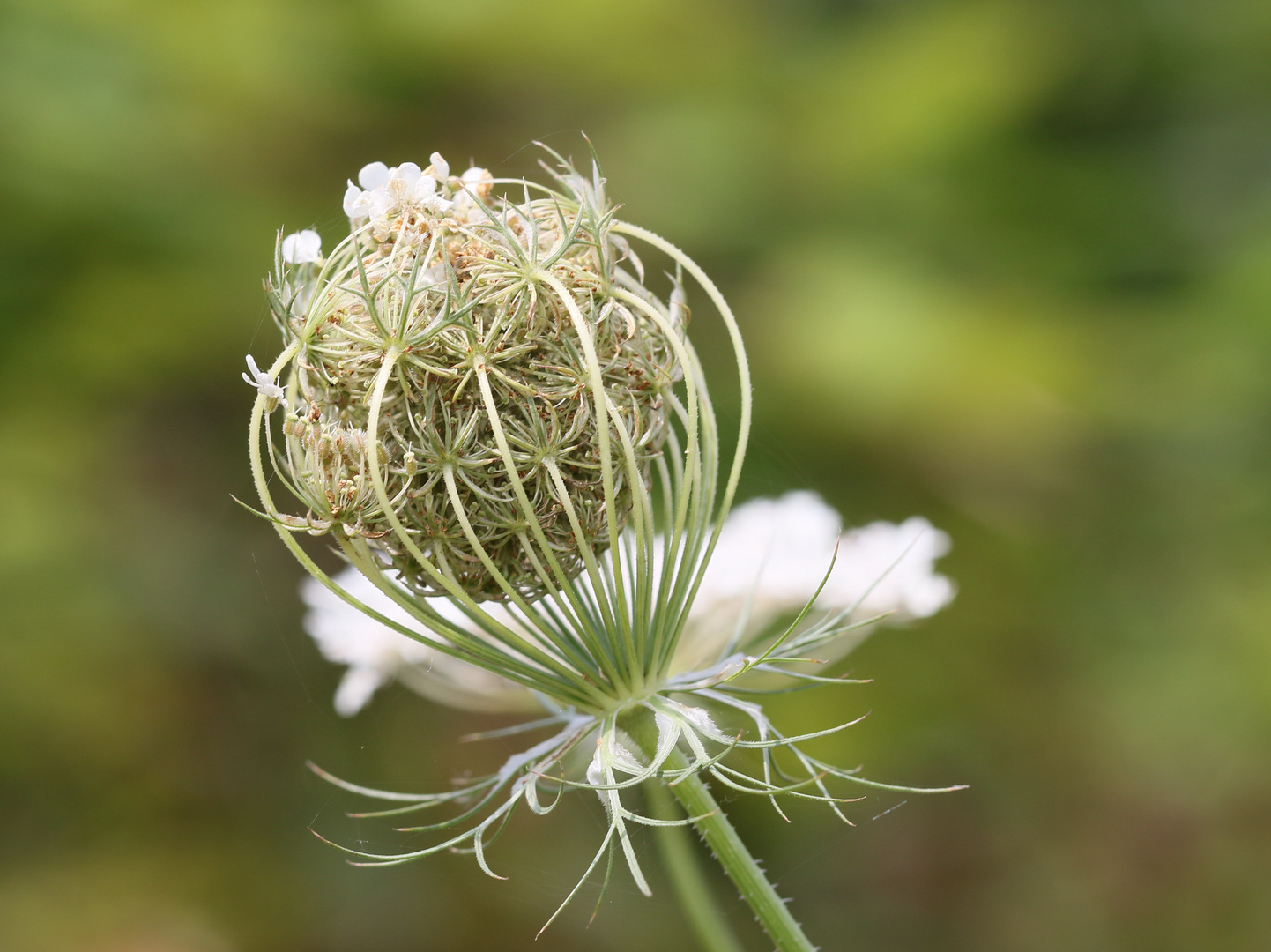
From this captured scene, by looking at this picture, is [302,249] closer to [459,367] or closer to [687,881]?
[459,367]

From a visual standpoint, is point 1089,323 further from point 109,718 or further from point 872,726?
point 109,718

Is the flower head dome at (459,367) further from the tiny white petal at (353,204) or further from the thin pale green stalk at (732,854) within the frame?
the thin pale green stalk at (732,854)

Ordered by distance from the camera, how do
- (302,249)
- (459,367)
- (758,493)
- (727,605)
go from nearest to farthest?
1. (459,367)
2. (302,249)
3. (727,605)
4. (758,493)

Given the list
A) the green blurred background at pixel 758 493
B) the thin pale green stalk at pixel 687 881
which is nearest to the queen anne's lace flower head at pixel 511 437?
the thin pale green stalk at pixel 687 881

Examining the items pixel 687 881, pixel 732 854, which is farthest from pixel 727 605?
pixel 732 854

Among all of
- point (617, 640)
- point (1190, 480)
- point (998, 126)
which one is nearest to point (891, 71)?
point (998, 126)

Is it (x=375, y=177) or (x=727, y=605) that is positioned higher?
(x=375, y=177)

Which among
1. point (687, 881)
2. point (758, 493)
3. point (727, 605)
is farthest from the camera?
point (758, 493)
